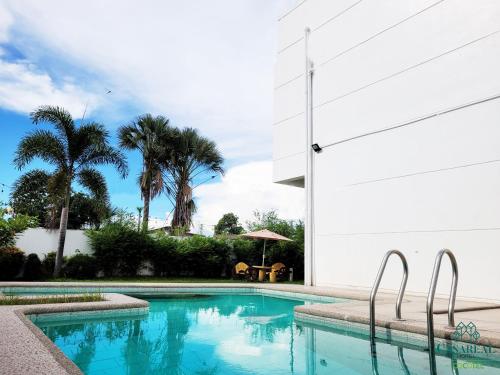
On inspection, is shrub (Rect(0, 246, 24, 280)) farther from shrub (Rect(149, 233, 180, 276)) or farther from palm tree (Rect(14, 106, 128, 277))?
shrub (Rect(149, 233, 180, 276))

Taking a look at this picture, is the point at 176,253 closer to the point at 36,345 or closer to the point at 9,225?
the point at 9,225

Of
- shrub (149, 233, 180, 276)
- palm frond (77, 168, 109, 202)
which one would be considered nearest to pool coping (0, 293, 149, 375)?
shrub (149, 233, 180, 276)

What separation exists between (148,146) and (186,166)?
2.37m

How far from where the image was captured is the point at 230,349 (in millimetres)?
4824

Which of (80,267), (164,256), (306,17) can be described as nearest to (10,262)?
(80,267)

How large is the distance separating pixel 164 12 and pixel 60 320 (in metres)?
8.34

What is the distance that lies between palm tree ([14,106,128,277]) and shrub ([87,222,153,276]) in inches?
49.4

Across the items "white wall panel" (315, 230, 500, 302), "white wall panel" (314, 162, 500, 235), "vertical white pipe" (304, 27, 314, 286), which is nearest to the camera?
"white wall panel" (315, 230, 500, 302)

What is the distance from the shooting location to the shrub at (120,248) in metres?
14.5

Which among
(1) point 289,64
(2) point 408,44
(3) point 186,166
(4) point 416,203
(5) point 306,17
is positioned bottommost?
(4) point 416,203

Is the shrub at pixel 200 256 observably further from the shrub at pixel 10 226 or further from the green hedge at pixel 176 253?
the shrub at pixel 10 226

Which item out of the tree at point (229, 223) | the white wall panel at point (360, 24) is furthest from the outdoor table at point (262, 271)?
the tree at point (229, 223)

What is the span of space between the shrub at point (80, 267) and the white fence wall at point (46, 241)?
60 centimetres

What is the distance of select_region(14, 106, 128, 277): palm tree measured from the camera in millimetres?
14117
